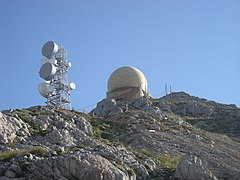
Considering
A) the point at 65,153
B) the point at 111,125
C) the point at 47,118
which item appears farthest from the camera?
the point at 111,125

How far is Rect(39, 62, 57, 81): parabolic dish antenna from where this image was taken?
4552 centimetres

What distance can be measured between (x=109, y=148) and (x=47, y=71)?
2023 cm

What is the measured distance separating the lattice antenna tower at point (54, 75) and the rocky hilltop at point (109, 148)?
6034mm

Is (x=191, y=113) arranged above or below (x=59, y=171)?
above

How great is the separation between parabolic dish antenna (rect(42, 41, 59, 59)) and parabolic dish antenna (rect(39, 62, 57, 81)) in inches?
64.0

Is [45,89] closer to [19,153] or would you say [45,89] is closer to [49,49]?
[49,49]

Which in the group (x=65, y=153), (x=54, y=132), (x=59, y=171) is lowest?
(x=59, y=171)

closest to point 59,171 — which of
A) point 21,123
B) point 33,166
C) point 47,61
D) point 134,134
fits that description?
point 33,166

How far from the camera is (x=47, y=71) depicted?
150ft

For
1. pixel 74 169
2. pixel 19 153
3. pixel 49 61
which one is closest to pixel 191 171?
pixel 74 169

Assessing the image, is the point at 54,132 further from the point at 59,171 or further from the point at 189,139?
the point at 189,139

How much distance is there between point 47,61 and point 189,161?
80.6ft

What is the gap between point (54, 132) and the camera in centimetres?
3059

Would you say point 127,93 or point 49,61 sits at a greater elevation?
point 127,93
